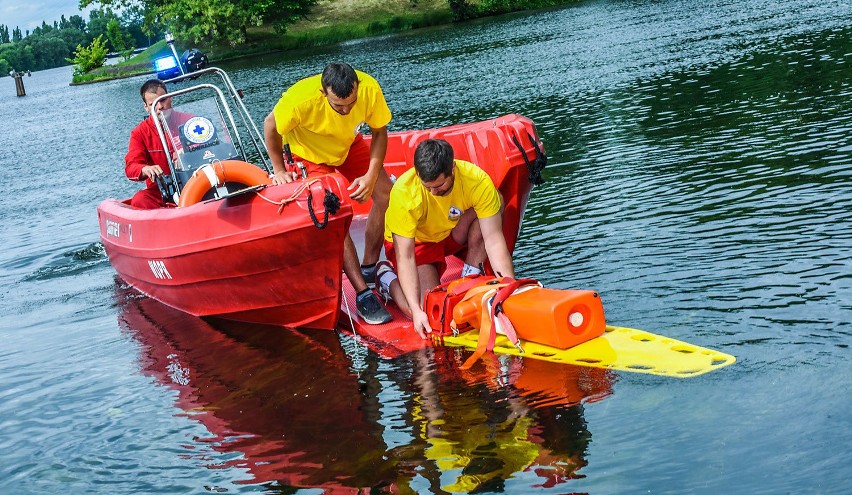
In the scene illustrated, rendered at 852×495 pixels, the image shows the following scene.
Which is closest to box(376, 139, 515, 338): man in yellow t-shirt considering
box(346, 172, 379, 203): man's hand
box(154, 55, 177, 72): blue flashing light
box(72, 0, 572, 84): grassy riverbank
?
box(346, 172, 379, 203): man's hand

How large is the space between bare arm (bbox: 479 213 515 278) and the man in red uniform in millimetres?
3235

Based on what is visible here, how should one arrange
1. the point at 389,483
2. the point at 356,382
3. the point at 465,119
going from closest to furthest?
1. the point at 389,483
2. the point at 356,382
3. the point at 465,119

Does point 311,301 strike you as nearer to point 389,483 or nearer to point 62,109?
point 389,483

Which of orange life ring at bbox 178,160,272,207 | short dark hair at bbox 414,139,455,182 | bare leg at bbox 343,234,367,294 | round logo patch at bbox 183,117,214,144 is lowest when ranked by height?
bare leg at bbox 343,234,367,294

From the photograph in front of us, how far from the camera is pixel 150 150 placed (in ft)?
29.8

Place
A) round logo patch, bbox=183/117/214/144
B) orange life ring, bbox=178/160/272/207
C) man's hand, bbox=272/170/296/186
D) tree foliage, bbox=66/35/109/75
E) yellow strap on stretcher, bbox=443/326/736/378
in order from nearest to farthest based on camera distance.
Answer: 1. yellow strap on stretcher, bbox=443/326/736/378
2. man's hand, bbox=272/170/296/186
3. orange life ring, bbox=178/160/272/207
4. round logo patch, bbox=183/117/214/144
5. tree foliage, bbox=66/35/109/75

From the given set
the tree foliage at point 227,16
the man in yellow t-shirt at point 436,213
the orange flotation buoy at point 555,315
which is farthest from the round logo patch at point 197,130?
the tree foliage at point 227,16

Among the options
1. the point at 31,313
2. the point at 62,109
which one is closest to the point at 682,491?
the point at 31,313

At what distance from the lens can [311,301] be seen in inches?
299

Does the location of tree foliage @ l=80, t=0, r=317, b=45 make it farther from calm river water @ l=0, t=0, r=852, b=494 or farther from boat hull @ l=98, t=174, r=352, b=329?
boat hull @ l=98, t=174, r=352, b=329

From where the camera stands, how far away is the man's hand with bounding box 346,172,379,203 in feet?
22.9

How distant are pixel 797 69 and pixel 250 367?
465 inches

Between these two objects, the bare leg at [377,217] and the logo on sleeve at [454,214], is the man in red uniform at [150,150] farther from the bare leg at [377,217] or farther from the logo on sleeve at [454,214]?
the logo on sleeve at [454,214]

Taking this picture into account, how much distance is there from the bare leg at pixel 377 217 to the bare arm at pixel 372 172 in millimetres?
117
